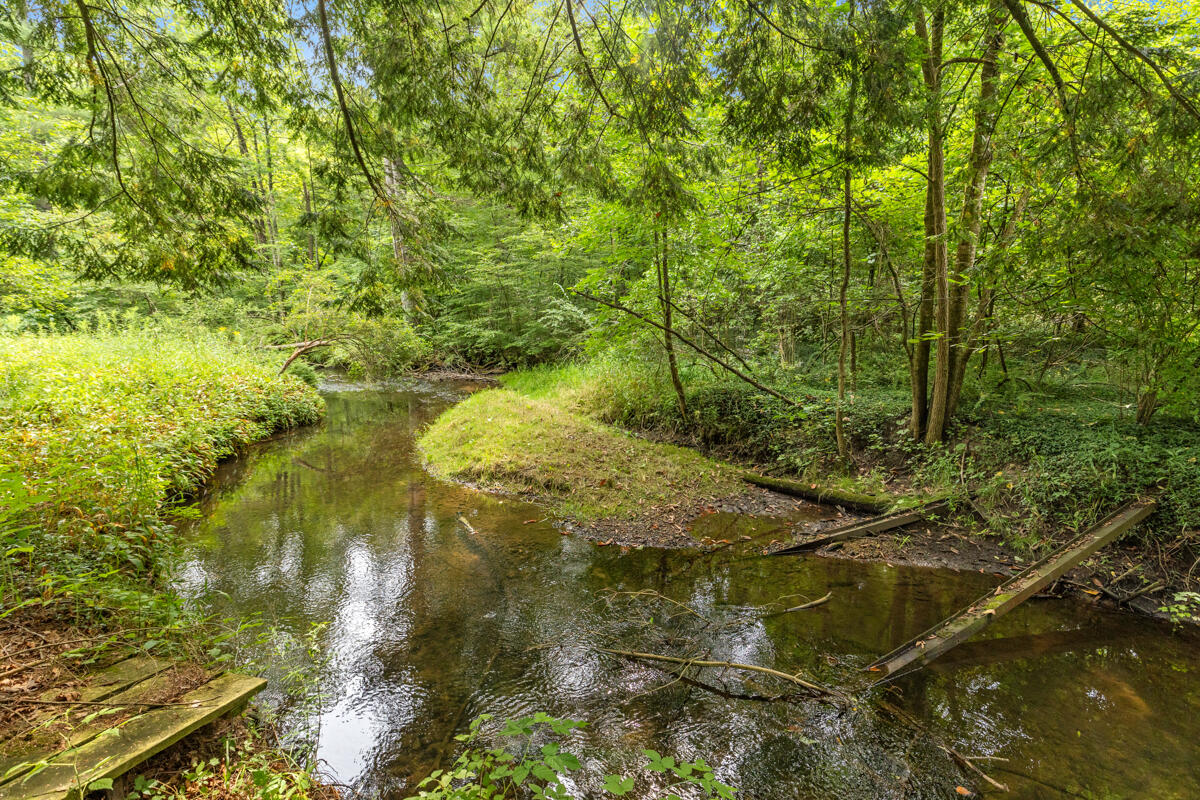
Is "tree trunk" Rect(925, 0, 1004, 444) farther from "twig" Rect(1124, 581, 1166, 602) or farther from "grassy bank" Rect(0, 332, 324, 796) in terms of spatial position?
"grassy bank" Rect(0, 332, 324, 796)

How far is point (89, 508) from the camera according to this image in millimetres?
4098

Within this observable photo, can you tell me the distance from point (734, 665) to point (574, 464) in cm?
459

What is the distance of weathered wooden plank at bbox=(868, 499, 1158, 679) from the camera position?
3.41m

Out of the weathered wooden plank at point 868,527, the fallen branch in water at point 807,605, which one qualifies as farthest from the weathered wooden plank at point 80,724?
the weathered wooden plank at point 868,527

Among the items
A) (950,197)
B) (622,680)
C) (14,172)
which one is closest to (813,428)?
(950,197)

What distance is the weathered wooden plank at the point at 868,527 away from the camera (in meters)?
5.61

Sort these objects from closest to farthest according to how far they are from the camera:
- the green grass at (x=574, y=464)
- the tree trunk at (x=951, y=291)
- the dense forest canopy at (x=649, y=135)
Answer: the dense forest canopy at (x=649, y=135) < the tree trunk at (x=951, y=291) < the green grass at (x=574, y=464)

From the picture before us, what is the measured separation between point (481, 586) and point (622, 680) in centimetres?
199

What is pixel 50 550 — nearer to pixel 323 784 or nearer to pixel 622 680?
pixel 323 784

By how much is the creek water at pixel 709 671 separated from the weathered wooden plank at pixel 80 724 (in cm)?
92

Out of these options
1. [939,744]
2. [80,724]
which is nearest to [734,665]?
[939,744]

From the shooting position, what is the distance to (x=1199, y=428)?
5.06 meters

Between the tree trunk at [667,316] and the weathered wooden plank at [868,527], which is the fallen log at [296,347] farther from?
the weathered wooden plank at [868,527]

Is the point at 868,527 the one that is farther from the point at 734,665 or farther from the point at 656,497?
the point at 734,665
